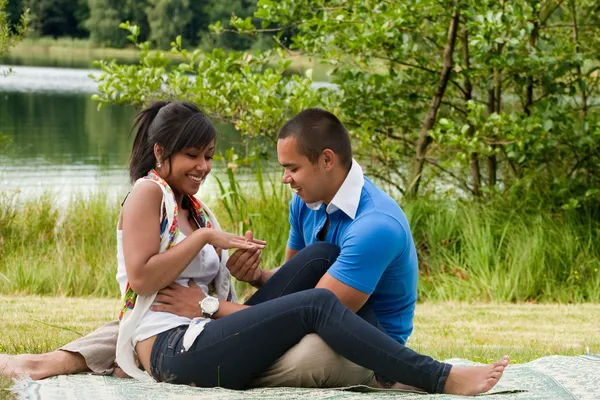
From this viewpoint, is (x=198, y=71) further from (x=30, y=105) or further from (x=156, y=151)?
(x=30, y=105)

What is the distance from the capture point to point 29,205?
34.0ft

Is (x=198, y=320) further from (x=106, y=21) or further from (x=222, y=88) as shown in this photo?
(x=106, y=21)

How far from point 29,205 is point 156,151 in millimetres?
6796

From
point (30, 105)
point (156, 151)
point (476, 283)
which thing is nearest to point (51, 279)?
point (476, 283)

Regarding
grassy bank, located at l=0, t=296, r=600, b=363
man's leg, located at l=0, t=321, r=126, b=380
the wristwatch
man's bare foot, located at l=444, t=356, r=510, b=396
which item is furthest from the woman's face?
grassy bank, located at l=0, t=296, r=600, b=363

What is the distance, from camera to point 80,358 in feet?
13.5

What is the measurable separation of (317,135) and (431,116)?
19.5 ft

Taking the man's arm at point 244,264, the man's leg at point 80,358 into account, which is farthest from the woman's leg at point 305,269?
the man's leg at point 80,358

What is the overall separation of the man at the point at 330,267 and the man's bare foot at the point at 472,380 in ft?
1.22

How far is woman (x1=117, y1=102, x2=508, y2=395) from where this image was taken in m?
3.68

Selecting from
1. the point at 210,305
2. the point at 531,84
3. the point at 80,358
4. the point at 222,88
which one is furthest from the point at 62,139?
the point at 210,305

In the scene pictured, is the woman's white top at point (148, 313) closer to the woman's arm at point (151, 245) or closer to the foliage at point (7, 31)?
the woman's arm at point (151, 245)

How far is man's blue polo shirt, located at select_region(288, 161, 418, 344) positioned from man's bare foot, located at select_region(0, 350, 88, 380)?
123cm

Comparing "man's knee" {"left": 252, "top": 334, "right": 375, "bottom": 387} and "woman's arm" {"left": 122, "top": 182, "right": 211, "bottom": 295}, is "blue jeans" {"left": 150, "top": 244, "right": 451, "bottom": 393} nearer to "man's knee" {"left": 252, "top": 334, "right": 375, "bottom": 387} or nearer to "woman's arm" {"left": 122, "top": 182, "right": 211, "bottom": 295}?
"man's knee" {"left": 252, "top": 334, "right": 375, "bottom": 387}
